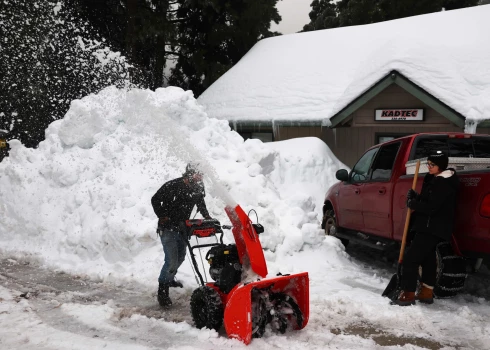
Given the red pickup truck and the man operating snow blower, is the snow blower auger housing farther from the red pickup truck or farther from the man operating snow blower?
the red pickup truck

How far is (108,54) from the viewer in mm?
18688

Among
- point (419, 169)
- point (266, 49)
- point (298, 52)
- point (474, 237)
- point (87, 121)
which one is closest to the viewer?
point (474, 237)

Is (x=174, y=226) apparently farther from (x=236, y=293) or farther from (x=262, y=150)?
(x=262, y=150)

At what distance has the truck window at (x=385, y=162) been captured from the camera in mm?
6934

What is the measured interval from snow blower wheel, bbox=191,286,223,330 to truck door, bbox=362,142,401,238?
3062 mm

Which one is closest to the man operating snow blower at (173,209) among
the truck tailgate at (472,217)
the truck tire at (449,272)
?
the truck tire at (449,272)

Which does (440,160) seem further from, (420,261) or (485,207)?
(420,261)

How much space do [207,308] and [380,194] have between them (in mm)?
3407

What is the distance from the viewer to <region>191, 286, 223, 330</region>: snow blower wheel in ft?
14.9

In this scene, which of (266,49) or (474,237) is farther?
(266,49)

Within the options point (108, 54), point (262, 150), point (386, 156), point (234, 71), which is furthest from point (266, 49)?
point (386, 156)

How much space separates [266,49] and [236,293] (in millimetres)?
17381

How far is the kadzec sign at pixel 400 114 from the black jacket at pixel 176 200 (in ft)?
27.6

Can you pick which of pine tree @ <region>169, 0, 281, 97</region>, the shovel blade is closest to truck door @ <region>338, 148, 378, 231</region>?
the shovel blade
